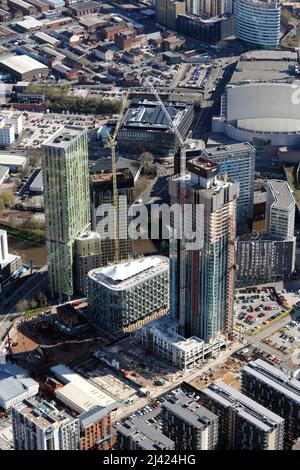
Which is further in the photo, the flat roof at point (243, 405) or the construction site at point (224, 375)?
the construction site at point (224, 375)

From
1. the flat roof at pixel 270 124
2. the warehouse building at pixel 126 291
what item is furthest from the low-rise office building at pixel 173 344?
the flat roof at pixel 270 124

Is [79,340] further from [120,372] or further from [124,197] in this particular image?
[124,197]

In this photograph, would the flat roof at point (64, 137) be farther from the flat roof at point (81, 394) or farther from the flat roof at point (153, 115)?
the flat roof at point (153, 115)

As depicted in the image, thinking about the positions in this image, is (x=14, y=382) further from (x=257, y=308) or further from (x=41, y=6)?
(x=41, y=6)

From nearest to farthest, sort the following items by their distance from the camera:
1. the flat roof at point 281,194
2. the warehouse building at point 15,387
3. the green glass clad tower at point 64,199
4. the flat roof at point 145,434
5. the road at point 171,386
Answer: the flat roof at point 145,434 → the road at point 171,386 → the warehouse building at point 15,387 → the green glass clad tower at point 64,199 → the flat roof at point 281,194

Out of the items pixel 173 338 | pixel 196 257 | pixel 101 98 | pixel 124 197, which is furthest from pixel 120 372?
pixel 101 98

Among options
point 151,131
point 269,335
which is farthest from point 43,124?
point 269,335
